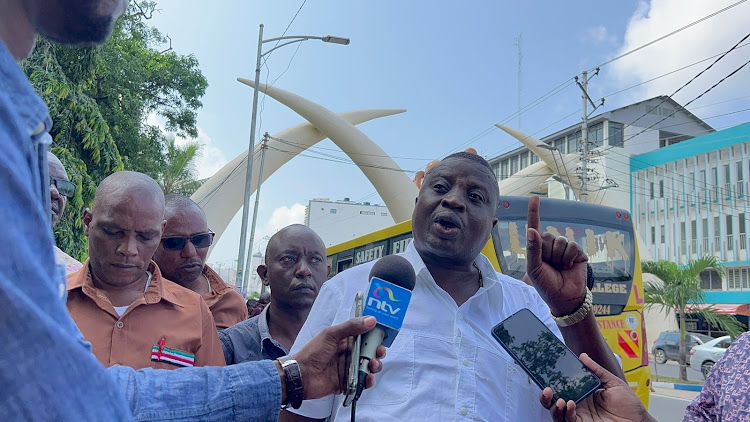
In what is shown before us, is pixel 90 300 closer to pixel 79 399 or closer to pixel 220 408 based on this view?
pixel 220 408

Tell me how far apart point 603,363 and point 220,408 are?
1515 mm

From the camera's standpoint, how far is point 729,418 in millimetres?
2176

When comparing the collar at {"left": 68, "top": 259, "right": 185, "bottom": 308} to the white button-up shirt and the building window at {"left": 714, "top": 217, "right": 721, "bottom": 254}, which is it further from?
the building window at {"left": 714, "top": 217, "right": 721, "bottom": 254}

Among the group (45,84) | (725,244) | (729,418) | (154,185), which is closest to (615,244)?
(729,418)

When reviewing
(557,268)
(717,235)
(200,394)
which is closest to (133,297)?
(200,394)

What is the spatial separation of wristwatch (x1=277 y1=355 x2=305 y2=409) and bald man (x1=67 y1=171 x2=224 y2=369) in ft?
2.97

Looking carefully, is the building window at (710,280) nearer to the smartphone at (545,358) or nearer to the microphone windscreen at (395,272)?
the smartphone at (545,358)

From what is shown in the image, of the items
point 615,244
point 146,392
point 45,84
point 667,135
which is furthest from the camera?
point 667,135

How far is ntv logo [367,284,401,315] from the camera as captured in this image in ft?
5.45

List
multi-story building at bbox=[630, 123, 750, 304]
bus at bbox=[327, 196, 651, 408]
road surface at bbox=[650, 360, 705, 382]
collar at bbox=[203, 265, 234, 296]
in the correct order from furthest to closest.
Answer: multi-story building at bbox=[630, 123, 750, 304] → road surface at bbox=[650, 360, 705, 382] → bus at bbox=[327, 196, 651, 408] → collar at bbox=[203, 265, 234, 296]

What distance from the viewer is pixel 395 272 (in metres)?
1.88

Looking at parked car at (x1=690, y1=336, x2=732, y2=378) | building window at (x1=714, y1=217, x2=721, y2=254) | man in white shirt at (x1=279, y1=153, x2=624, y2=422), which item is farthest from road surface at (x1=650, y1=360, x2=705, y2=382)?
man in white shirt at (x1=279, y1=153, x2=624, y2=422)

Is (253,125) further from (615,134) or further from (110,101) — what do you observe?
(615,134)

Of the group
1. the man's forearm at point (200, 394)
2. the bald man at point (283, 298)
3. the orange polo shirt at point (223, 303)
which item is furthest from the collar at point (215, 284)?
the man's forearm at point (200, 394)
